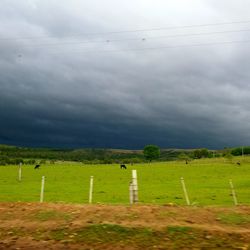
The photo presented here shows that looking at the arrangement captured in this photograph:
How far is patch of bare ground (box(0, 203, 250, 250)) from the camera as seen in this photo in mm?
13898

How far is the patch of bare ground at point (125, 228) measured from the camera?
13.9m

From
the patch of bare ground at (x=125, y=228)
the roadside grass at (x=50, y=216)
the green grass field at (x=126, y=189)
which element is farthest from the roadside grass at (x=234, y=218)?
the green grass field at (x=126, y=189)

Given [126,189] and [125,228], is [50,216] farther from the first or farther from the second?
[126,189]

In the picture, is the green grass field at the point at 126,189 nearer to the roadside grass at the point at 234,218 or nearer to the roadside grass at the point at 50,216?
the roadside grass at the point at 234,218

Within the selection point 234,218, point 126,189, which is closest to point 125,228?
point 234,218

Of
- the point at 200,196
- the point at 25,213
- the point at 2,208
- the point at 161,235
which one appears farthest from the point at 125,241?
the point at 200,196

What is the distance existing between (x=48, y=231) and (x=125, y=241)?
9.81 ft

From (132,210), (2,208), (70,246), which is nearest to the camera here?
(70,246)

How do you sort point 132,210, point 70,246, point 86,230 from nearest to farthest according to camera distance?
1. point 70,246
2. point 86,230
3. point 132,210

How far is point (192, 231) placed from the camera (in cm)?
1454

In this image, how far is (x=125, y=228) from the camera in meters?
15.0

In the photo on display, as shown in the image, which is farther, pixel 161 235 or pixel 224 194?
pixel 224 194

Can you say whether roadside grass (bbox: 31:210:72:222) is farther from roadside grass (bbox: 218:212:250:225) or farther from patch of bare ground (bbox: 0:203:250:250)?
roadside grass (bbox: 218:212:250:225)

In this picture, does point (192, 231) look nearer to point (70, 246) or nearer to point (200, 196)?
point (70, 246)
